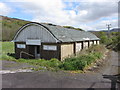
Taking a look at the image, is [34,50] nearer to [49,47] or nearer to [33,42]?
[33,42]

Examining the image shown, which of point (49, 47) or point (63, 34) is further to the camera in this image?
point (63, 34)

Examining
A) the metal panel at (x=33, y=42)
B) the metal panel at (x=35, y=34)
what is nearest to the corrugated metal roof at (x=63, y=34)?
the metal panel at (x=35, y=34)

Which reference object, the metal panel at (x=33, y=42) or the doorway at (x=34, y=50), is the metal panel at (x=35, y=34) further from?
the doorway at (x=34, y=50)

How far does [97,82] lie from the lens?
21.6 ft

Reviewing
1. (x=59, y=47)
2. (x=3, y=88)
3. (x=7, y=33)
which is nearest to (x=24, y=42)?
(x=59, y=47)

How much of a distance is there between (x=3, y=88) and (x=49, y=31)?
28.6ft

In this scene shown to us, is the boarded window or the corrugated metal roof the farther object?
the corrugated metal roof

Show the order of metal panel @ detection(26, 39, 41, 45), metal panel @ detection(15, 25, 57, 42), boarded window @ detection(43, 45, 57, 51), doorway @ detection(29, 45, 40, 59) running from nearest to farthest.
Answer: boarded window @ detection(43, 45, 57, 51)
metal panel @ detection(15, 25, 57, 42)
metal panel @ detection(26, 39, 41, 45)
doorway @ detection(29, 45, 40, 59)

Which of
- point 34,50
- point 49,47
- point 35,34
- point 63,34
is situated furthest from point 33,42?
point 63,34

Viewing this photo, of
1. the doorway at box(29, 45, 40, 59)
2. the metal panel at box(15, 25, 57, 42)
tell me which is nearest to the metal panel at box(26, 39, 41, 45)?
the metal panel at box(15, 25, 57, 42)

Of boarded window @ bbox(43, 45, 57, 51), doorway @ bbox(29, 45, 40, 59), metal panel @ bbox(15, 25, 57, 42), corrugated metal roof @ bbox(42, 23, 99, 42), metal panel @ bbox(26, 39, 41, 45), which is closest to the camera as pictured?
boarded window @ bbox(43, 45, 57, 51)

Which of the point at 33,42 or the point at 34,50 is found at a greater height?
the point at 33,42

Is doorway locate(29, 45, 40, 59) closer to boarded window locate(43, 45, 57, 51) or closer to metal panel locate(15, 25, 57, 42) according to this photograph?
metal panel locate(15, 25, 57, 42)

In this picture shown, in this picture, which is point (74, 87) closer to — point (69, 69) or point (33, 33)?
point (69, 69)
